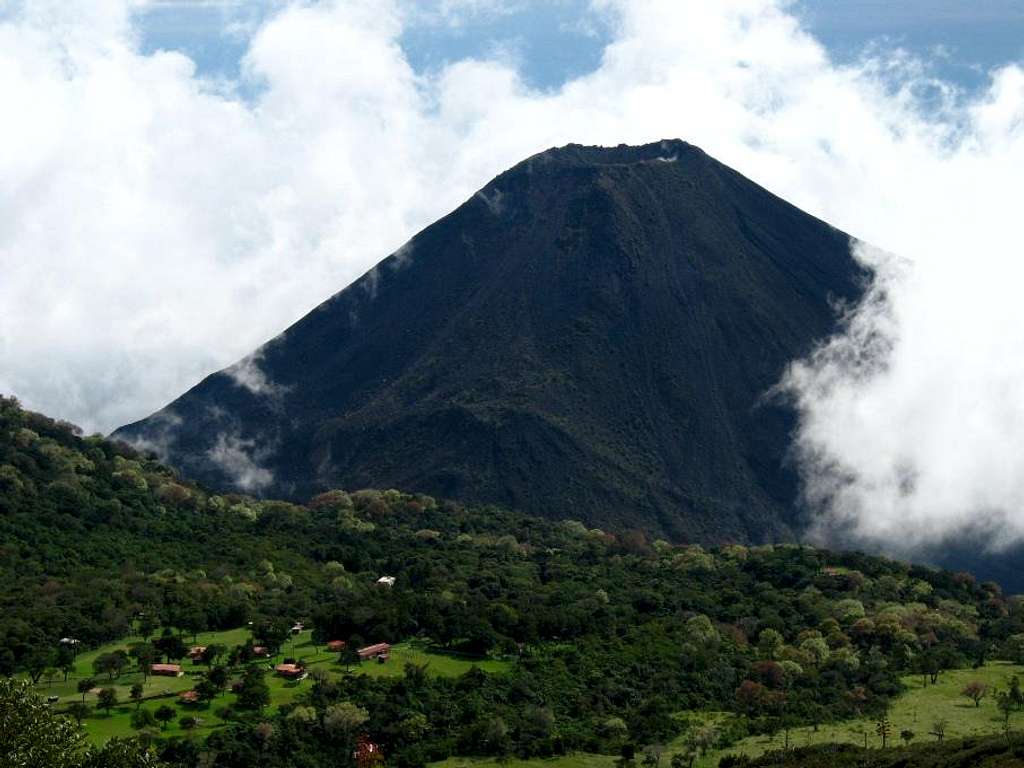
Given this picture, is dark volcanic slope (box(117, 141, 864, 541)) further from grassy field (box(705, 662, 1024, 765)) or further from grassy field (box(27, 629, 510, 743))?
grassy field (box(705, 662, 1024, 765))

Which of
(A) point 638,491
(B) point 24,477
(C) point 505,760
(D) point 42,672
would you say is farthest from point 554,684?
(A) point 638,491

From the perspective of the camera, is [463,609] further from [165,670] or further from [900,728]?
[900,728]

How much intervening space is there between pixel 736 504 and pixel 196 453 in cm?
7349

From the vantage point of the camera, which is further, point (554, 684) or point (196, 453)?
point (196, 453)

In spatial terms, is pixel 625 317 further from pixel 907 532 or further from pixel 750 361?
pixel 907 532

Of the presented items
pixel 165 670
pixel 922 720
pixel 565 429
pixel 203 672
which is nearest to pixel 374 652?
pixel 203 672

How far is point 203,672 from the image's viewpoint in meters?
84.8

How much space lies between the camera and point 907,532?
175875 millimetres

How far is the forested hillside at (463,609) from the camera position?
79375 mm

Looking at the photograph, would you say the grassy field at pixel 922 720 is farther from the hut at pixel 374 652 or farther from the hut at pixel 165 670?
the hut at pixel 165 670

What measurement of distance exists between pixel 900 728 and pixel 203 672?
4021cm

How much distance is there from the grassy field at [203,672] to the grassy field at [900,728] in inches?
494

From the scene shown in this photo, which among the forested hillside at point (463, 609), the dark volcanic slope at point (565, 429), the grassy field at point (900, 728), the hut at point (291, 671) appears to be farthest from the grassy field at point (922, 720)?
the dark volcanic slope at point (565, 429)

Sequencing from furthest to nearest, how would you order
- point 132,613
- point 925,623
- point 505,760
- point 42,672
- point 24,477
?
point 24,477 < point 925,623 < point 132,613 < point 42,672 < point 505,760
